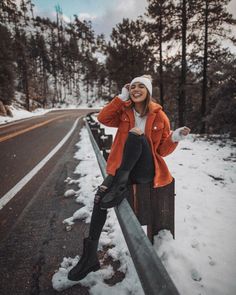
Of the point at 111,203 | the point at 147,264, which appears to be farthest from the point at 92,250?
the point at 147,264

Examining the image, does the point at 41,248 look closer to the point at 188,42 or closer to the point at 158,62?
the point at 188,42

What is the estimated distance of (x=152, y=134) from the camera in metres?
2.61

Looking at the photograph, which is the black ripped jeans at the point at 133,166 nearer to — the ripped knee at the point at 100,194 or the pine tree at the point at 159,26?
the ripped knee at the point at 100,194

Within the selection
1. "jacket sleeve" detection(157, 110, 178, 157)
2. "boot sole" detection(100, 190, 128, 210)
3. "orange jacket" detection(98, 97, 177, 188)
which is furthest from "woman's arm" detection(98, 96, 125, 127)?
"boot sole" detection(100, 190, 128, 210)

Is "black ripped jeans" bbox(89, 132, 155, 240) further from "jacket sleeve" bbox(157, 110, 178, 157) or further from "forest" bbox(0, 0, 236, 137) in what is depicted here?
"forest" bbox(0, 0, 236, 137)

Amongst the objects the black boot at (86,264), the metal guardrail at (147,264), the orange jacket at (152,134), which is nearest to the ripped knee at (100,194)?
the orange jacket at (152,134)

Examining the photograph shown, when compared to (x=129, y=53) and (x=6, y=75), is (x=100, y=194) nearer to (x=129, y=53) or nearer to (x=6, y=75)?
(x=129, y=53)

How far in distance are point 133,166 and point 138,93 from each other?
982 millimetres

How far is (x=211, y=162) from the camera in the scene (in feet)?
21.3

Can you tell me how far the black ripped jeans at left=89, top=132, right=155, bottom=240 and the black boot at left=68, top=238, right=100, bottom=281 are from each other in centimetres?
8

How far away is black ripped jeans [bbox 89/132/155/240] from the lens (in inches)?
90.2

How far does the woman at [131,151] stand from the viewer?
7.30 feet

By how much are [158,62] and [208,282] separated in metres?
18.5

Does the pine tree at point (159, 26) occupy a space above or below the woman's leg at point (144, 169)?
above
